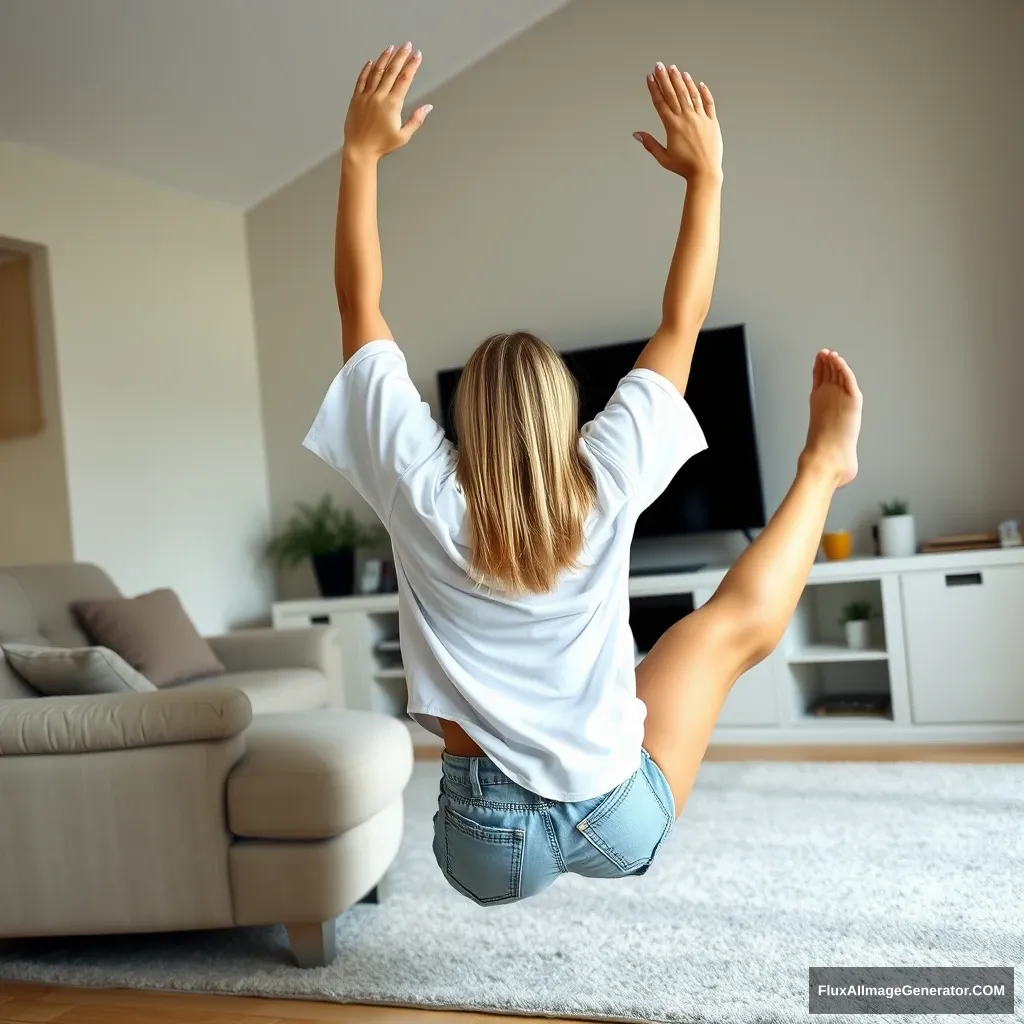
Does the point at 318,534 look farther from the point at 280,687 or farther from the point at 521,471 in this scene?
the point at 521,471

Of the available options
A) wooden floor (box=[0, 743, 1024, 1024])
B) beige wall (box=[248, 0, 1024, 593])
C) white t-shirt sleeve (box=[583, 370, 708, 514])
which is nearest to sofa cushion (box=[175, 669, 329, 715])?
wooden floor (box=[0, 743, 1024, 1024])

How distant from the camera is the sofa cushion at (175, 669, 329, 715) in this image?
346cm

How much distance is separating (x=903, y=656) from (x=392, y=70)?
3211 mm

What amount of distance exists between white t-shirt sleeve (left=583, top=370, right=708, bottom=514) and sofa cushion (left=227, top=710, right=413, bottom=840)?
1.23 m

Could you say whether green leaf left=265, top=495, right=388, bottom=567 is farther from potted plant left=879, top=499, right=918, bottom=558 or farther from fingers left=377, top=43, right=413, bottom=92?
fingers left=377, top=43, right=413, bottom=92

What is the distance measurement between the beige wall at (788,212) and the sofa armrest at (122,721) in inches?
119

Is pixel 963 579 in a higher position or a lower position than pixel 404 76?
lower

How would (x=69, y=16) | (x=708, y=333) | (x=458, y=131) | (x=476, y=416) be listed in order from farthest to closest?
(x=458, y=131) < (x=708, y=333) < (x=69, y=16) < (x=476, y=416)

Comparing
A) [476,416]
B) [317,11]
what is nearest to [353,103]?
[476,416]

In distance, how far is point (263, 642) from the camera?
4035 millimetres

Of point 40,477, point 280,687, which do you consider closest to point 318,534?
point 40,477

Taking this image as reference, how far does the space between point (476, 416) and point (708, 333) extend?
347 centimetres

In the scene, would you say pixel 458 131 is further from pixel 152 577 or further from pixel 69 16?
pixel 152 577

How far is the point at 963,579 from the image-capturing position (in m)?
4.01
